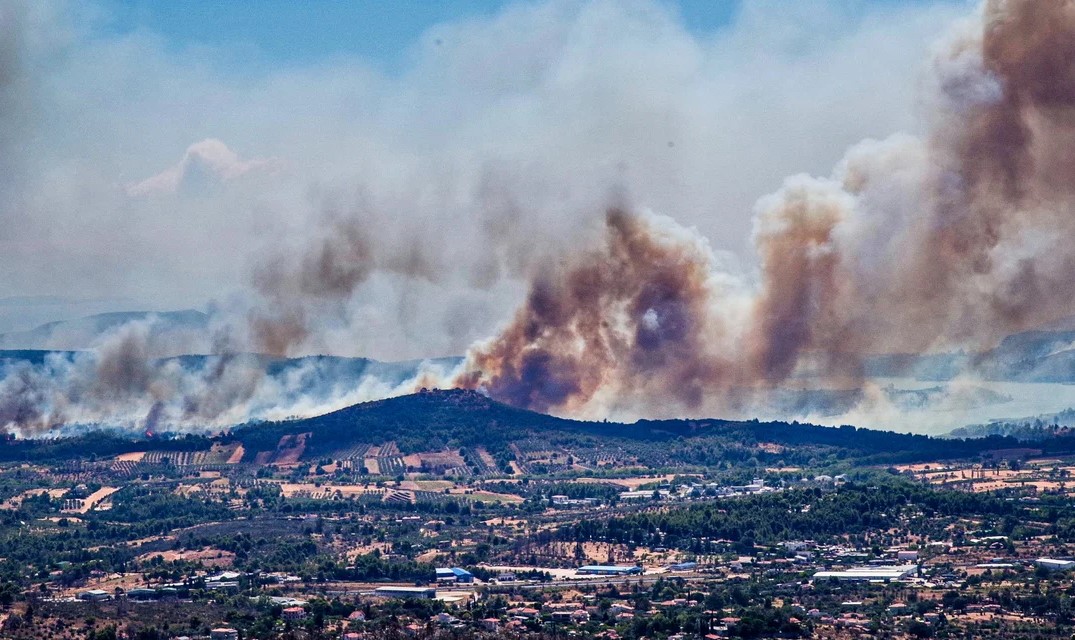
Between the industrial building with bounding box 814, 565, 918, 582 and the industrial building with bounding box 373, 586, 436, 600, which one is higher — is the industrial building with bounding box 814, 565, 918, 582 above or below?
above

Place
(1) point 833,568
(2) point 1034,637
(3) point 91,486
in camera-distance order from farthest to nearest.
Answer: (3) point 91,486 < (1) point 833,568 < (2) point 1034,637

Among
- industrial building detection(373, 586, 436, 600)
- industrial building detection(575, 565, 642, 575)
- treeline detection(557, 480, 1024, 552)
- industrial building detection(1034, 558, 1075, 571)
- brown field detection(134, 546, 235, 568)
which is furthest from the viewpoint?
treeline detection(557, 480, 1024, 552)

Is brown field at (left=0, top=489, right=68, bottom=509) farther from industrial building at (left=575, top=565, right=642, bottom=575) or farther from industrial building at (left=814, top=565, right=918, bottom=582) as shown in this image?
industrial building at (left=814, top=565, right=918, bottom=582)

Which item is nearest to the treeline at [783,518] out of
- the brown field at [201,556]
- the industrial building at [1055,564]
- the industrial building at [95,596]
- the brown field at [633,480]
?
the industrial building at [1055,564]

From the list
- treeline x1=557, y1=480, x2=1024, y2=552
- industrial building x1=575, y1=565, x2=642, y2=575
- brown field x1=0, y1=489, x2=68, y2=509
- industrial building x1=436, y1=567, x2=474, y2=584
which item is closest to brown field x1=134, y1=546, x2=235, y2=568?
industrial building x1=436, y1=567, x2=474, y2=584

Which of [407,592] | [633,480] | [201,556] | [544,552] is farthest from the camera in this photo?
[633,480]

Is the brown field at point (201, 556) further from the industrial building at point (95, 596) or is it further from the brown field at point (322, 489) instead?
the brown field at point (322, 489)

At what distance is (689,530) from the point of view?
5871 inches

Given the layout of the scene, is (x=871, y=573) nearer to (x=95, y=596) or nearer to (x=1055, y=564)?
(x=1055, y=564)

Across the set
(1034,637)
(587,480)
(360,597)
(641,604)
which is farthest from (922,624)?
(587,480)

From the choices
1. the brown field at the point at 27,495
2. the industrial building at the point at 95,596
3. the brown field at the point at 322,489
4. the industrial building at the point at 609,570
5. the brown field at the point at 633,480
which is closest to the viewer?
A: the industrial building at the point at 95,596

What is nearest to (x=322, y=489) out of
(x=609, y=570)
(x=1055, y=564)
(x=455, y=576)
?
(x=455, y=576)

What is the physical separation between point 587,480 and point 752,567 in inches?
2248

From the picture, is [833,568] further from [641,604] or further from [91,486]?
[91,486]
